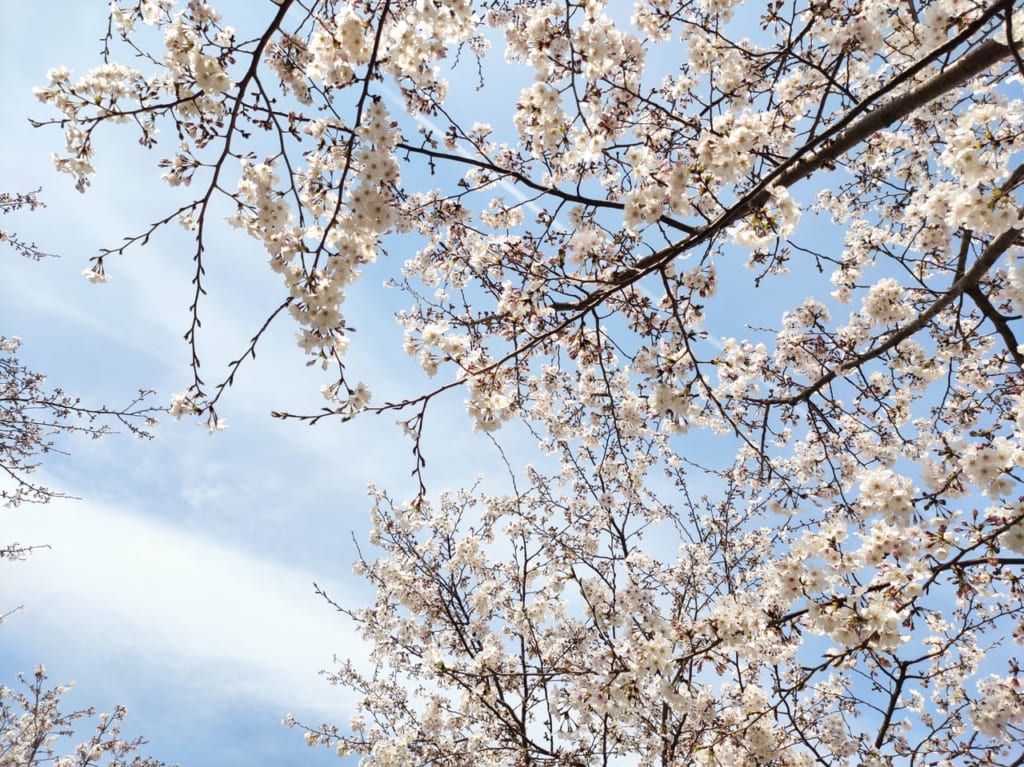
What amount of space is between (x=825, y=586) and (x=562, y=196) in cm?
260

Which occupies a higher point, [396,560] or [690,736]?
[396,560]

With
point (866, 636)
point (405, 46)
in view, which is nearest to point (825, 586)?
point (866, 636)

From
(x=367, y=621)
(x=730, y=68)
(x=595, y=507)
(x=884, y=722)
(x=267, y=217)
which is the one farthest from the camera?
(x=367, y=621)

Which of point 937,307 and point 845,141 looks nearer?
point 845,141

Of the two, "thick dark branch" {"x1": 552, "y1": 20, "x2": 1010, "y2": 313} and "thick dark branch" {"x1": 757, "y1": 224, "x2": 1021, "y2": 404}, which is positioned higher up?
"thick dark branch" {"x1": 757, "y1": 224, "x2": 1021, "y2": 404}

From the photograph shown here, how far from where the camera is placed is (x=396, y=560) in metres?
8.27

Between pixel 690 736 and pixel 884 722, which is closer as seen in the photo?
pixel 884 722

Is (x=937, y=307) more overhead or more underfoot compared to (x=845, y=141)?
more overhead

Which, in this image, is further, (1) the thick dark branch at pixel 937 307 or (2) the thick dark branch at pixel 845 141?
(1) the thick dark branch at pixel 937 307

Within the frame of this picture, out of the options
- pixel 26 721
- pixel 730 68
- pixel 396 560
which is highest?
pixel 730 68

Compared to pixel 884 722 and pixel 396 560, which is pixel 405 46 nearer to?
pixel 884 722

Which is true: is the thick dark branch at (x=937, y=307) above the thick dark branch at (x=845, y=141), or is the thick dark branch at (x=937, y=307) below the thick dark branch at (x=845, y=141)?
above

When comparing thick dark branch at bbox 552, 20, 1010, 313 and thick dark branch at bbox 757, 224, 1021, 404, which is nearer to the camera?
thick dark branch at bbox 552, 20, 1010, 313

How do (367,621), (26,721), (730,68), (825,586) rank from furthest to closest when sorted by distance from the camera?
(26,721) < (367,621) < (730,68) < (825,586)
